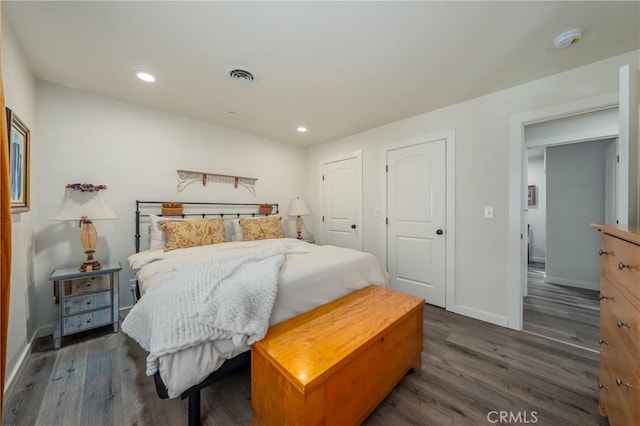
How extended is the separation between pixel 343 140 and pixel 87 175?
10.6ft

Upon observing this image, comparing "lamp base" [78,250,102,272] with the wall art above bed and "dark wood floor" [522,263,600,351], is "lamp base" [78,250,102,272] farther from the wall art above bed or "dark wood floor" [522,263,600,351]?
"dark wood floor" [522,263,600,351]

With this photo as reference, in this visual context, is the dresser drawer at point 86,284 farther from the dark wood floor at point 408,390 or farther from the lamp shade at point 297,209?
the lamp shade at point 297,209

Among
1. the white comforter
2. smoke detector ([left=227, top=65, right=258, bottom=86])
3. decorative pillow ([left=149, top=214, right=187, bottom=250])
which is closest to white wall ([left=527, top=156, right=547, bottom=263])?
the white comforter

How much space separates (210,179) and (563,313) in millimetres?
4587

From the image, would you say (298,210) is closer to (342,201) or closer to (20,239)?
(342,201)

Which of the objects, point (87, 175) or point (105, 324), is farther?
point (87, 175)

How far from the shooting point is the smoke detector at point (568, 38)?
1.60 meters

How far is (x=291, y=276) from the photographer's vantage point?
5.45ft

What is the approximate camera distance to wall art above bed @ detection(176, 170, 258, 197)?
3.07 meters

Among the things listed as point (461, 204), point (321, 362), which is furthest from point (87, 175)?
point (461, 204)

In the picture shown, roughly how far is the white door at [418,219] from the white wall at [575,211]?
244 centimetres

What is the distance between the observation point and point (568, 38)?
5.41 ft

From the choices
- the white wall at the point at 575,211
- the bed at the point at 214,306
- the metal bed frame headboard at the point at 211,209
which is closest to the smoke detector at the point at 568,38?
the bed at the point at 214,306

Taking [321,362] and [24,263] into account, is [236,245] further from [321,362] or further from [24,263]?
[321,362]
